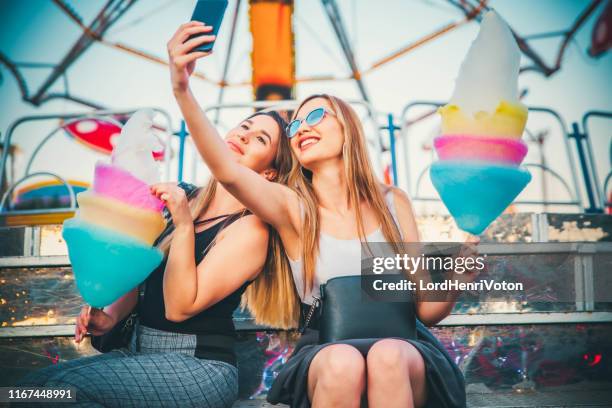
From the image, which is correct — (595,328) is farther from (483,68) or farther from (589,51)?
(589,51)

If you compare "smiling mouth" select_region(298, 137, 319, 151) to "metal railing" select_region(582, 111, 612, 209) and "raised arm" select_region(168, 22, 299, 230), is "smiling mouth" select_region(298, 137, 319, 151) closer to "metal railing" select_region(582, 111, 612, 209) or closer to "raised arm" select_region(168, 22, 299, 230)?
"raised arm" select_region(168, 22, 299, 230)

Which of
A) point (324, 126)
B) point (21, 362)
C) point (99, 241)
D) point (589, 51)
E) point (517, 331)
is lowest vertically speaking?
point (21, 362)

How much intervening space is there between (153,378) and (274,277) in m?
0.57

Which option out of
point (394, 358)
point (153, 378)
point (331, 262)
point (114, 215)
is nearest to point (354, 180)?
point (331, 262)

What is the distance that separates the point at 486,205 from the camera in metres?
1.41

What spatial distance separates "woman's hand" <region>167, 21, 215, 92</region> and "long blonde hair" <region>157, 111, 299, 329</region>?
25.6 inches

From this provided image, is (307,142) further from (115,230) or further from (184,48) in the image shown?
(115,230)

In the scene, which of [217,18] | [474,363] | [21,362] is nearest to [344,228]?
[217,18]

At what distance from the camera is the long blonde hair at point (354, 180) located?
5.22ft

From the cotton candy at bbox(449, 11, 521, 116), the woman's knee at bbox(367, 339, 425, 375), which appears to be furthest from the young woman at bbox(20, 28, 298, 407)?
the cotton candy at bbox(449, 11, 521, 116)

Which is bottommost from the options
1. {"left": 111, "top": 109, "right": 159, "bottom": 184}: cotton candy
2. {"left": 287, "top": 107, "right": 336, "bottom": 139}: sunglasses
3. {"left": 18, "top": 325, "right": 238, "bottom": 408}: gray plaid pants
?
{"left": 18, "top": 325, "right": 238, "bottom": 408}: gray plaid pants

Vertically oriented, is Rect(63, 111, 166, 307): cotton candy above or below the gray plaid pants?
above

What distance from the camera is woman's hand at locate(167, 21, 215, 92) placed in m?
1.17

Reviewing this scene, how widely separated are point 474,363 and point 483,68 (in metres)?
1.29
